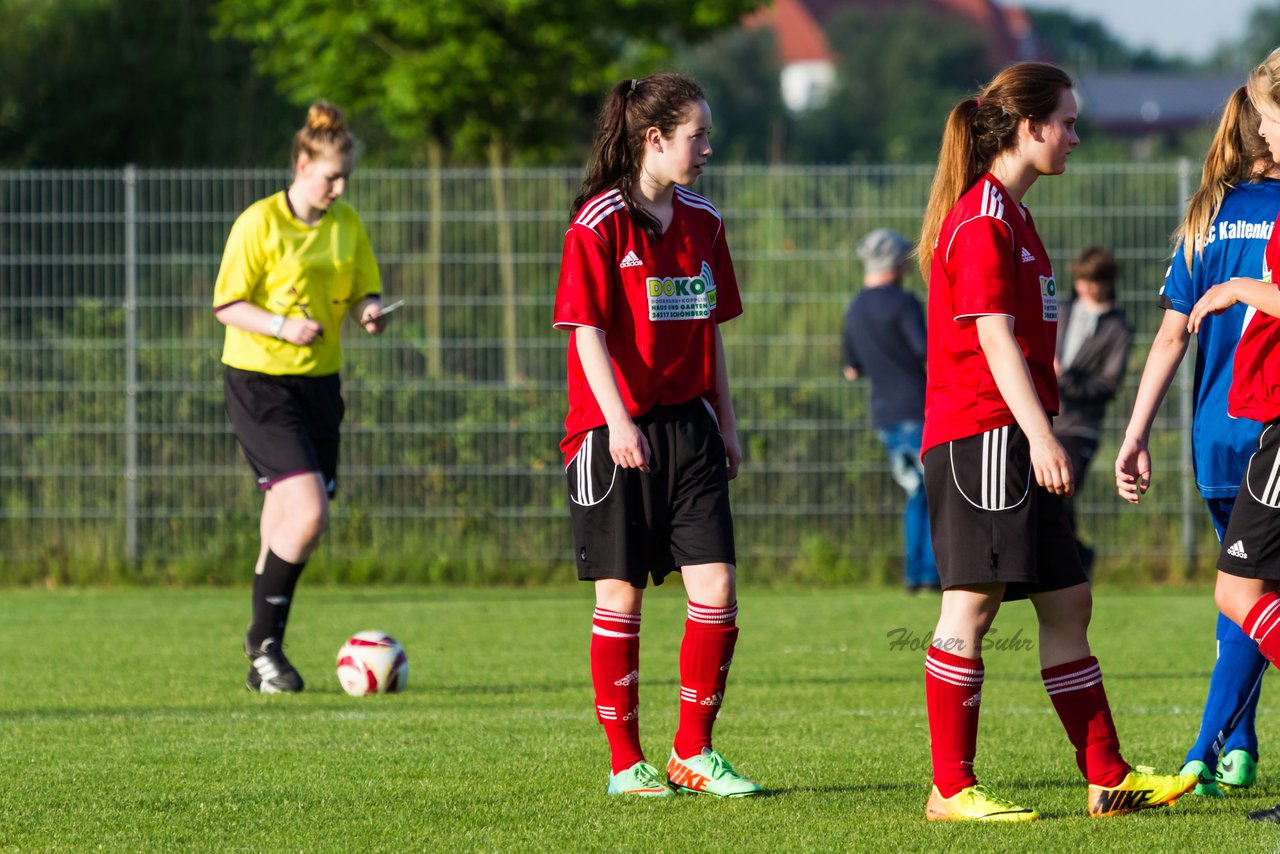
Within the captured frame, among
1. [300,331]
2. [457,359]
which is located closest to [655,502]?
[300,331]

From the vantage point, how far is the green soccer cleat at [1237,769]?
16.1ft

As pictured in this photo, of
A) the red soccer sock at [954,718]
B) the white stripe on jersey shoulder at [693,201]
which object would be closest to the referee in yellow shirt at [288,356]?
the white stripe on jersey shoulder at [693,201]

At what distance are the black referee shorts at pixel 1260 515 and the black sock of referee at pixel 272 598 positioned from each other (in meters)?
3.84

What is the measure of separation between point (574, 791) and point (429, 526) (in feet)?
23.3

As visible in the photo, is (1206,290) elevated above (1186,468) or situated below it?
above

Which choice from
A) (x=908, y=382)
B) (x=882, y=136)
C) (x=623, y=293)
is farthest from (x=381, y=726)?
(x=882, y=136)

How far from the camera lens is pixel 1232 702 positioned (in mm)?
4875

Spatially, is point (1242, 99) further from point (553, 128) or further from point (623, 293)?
point (553, 128)

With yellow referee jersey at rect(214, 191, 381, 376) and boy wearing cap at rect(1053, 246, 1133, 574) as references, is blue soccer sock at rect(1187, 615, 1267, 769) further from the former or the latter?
boy wearing cap at rect(1053, 246, 1133, 574)

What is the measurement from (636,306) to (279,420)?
2.55 m

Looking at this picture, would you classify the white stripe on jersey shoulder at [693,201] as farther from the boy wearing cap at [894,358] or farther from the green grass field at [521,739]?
the boy wearing cap at [894,358]

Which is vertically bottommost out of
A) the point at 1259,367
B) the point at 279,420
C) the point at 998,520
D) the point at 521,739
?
the point at 521,739

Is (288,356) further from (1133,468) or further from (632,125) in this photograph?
(1133,468)

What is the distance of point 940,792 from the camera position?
443cm
